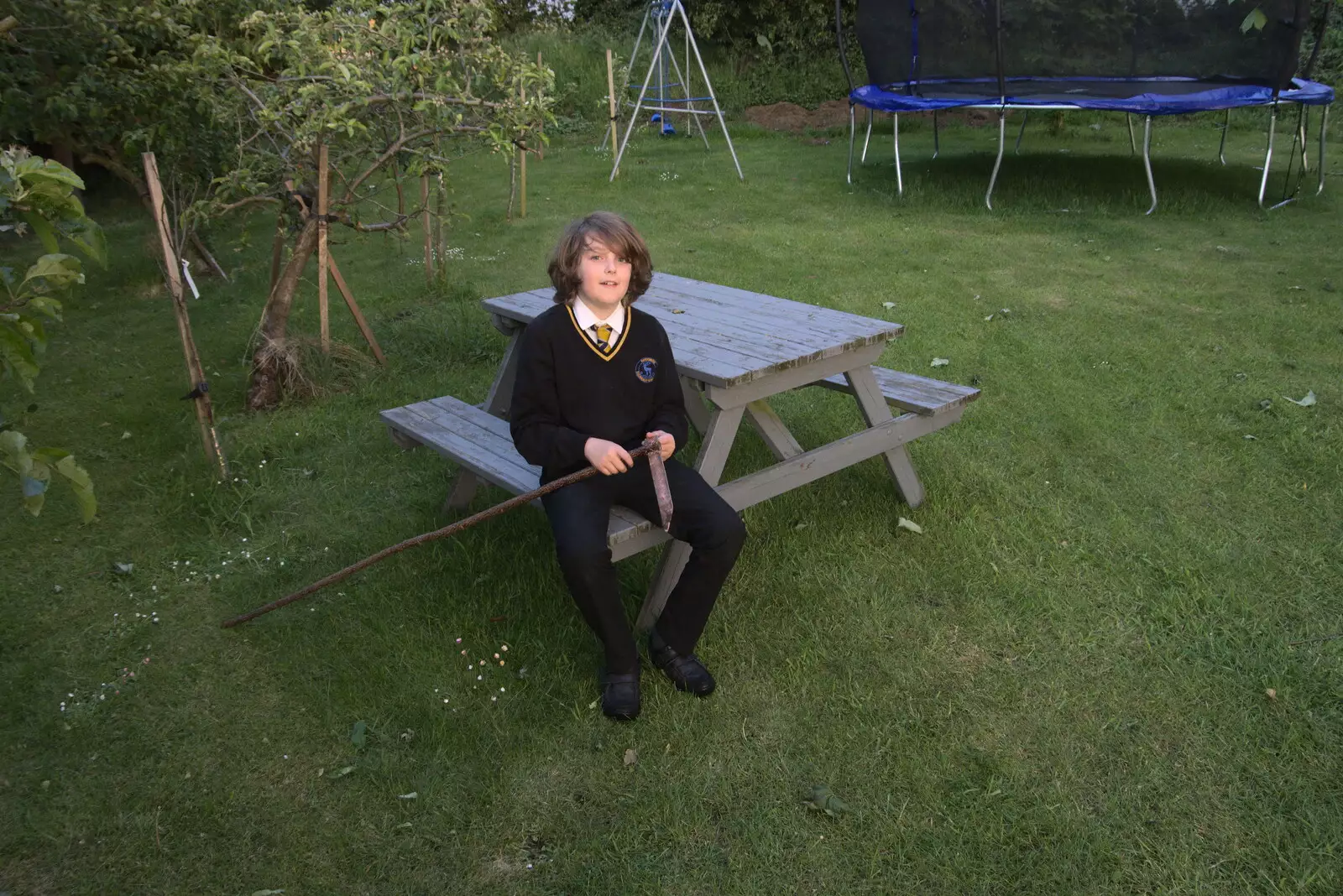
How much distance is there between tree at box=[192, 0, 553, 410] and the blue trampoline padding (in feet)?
17.1

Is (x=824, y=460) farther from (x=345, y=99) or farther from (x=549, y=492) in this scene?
(x=345, y=99)

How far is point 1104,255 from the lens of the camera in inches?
282

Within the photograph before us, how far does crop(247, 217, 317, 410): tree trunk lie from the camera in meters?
4.85

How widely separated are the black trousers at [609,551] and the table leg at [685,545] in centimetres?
13

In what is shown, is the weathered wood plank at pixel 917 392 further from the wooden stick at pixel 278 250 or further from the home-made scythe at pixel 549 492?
the wooden stick at pixel 278 250

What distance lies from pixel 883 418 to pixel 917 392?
0.26 meters

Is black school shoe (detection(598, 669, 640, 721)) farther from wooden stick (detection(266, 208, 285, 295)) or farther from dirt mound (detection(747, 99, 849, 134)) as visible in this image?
dirt mound (detection(747, 99, 849, 134))

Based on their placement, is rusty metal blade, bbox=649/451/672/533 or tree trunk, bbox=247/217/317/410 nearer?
rusty metal blade, bbox=649/451/672/533

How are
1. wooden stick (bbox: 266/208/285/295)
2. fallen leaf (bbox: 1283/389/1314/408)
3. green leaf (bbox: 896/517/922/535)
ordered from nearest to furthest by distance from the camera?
green leaf (bbox: 896/517/922/535) → fallen leaf (bbox: 1283/389/1314/408) → wooden stick (bbox: 266/208/285/295)

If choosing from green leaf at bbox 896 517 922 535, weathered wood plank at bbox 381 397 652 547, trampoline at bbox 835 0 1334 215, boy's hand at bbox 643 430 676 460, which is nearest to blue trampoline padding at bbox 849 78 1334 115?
trampoline at bbox 835 0 1334 215

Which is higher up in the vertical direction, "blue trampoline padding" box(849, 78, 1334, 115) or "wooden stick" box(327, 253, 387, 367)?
"blue trampoline padding" box(849, 78, 1334, 115)

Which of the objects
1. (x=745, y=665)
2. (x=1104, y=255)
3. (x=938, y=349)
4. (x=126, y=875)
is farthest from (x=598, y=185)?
(x=126, y=875)

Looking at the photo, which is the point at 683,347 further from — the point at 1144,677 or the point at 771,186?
the point at 771,186

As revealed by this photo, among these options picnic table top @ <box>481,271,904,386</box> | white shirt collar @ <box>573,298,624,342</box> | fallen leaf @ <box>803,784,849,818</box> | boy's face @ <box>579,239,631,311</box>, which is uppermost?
A: boy's face @ <box>579,239,631,311</box>
